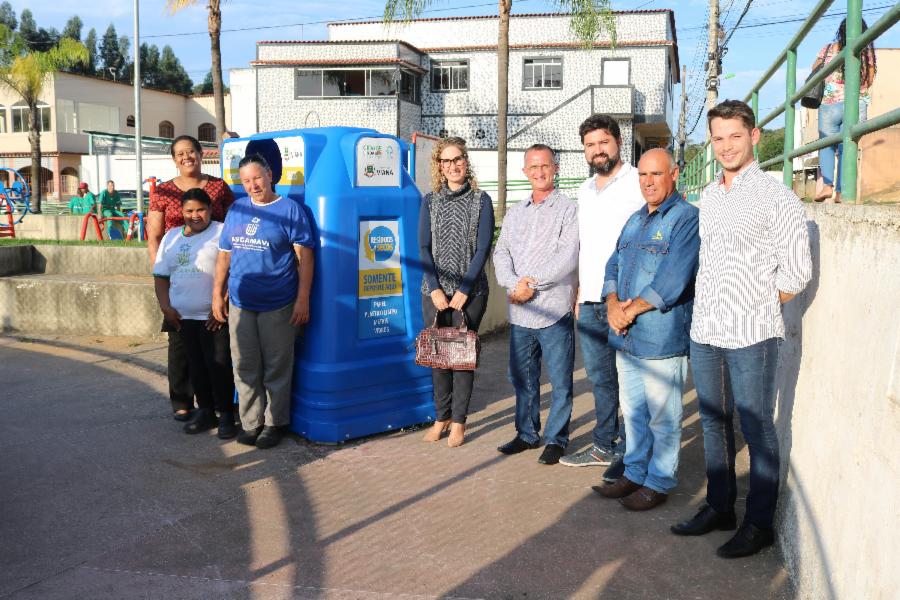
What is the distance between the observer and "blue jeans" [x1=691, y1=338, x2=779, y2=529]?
3.37 meters

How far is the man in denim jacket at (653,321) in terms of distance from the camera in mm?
3740

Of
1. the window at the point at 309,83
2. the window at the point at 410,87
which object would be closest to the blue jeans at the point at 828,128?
the window at the point at 410,87

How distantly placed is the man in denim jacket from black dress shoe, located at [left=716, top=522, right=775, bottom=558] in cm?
57

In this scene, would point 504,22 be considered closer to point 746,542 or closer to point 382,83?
point 746,542

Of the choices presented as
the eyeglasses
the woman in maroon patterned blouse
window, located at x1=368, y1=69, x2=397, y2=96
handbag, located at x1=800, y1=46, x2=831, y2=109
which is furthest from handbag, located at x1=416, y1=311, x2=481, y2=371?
window, located at x1=368, y1=69, x2=397, y2=96

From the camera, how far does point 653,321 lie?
385 cm

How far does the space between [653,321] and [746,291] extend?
0.61 m

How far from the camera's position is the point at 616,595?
10.5 feet

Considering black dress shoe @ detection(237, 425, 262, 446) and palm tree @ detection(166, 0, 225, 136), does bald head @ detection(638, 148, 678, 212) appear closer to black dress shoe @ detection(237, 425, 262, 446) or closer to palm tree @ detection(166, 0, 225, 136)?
black dress shoe @ detection(237, 425, 262, 446)

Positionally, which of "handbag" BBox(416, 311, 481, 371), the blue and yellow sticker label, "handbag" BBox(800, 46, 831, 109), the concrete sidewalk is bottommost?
the concrete sidewalk

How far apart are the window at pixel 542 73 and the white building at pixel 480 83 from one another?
0.13ft

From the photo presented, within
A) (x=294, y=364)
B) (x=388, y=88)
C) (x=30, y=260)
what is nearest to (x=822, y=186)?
(x=294, y=364)

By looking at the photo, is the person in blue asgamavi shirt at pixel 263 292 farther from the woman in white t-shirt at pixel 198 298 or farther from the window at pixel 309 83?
the window at pixel 309 83

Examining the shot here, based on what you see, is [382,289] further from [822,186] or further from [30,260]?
[30,260]
